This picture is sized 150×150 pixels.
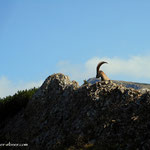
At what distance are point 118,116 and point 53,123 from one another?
419 cm

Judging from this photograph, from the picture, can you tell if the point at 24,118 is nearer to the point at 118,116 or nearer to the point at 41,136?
the point at 41,136

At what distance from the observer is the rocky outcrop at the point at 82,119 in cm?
1006

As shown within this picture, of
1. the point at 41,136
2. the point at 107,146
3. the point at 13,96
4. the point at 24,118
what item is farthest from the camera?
the point at 13,96

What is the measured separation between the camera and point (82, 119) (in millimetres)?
11828

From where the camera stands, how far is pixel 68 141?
1135cm

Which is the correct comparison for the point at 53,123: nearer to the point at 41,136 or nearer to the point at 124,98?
the point at 41,136

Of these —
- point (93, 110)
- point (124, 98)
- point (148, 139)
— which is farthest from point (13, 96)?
point (148, 139)

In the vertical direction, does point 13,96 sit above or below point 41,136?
above

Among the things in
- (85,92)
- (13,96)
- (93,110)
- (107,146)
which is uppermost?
(13,96)

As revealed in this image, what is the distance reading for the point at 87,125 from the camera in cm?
1137

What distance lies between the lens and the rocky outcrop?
10062mm

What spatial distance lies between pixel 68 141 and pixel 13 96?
31.7 ft

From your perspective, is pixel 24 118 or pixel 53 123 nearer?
pixel 53 123

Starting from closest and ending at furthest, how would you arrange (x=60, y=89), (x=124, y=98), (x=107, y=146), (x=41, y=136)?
(x=107, y=146) < (x=124, y=98) < (x=41, y=136) < (x=60, y=89)
